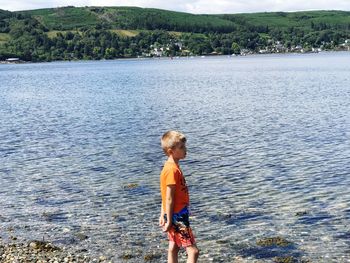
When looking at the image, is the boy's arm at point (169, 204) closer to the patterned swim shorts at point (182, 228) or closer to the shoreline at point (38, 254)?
the patterned swim shorts at point (182, 228)

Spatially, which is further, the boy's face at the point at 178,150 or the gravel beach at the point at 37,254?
the gravel beach at the point at 37,254

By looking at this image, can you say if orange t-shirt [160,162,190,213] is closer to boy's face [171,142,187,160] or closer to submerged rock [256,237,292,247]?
boy's face [171,142,187,160]

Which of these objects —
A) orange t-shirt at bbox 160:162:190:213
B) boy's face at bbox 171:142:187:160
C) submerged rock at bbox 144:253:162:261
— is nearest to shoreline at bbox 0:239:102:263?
submerged rock at bbox 144:253:162:261

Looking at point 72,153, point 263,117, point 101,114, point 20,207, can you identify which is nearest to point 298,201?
point 20,207

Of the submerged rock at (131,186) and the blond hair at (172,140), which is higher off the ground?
the blond hair at (172,140)

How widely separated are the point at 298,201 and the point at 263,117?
3125cm

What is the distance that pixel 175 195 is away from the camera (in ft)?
36.9

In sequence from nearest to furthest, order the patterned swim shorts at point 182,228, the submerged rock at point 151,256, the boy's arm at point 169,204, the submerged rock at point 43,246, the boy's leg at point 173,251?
the boy's arm at point 169,204 < the patterned swim shorts at point 182,228 < the boy's leg at point 173,251 < the submerged rock at point 151,256 < the submerged rock at point 43,246

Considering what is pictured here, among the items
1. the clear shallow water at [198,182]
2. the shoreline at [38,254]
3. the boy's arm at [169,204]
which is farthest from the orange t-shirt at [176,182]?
the shoreline at [38,254]

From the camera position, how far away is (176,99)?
253 feet

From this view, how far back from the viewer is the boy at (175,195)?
11031mm

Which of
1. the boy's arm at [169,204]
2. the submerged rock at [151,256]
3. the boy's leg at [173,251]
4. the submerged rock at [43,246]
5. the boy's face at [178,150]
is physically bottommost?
the submerged rock at [43,246]

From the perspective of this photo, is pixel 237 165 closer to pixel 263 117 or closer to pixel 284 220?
pixel 284 220

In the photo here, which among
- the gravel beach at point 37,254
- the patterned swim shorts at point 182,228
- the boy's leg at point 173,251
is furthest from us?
the gravel beach at point 37,254
